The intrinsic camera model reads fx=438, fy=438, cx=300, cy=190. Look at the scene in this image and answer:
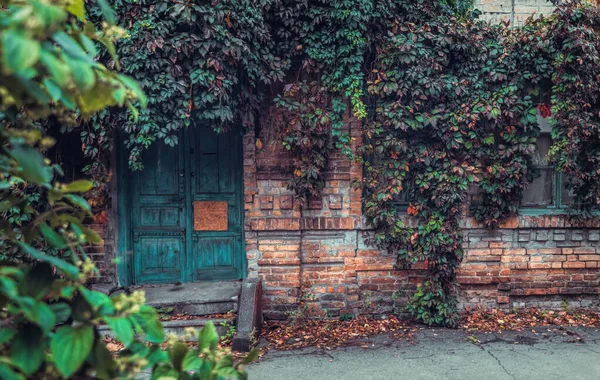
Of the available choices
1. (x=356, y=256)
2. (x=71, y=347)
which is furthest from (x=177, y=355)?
(x=356, y=256)

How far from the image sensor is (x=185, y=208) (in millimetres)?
5762

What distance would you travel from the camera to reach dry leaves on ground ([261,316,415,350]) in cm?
480

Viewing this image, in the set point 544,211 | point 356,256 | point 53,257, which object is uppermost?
point 53,257

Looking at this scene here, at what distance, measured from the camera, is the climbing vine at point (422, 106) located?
495cm

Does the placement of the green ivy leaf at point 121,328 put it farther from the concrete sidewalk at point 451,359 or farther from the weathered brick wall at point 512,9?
the weathered brick wall at point 512,9

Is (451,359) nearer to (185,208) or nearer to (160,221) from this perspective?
(185,208)

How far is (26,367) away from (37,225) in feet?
1.46

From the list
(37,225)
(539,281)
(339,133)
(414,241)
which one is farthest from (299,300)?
(37,225)

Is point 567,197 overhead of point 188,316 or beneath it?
overhead

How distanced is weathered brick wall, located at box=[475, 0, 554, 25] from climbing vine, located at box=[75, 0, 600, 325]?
0.50 m

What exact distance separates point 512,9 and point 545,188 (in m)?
2.44

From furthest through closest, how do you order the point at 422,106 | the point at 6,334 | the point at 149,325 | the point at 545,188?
the point at 545,188, the point at 422,106, the point at 149,325, the point at 6,334

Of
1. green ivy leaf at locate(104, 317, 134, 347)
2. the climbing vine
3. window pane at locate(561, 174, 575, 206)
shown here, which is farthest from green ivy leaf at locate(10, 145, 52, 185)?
window pane at locate(561, 174, 575, 206)

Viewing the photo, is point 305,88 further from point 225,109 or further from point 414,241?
point 414,241
